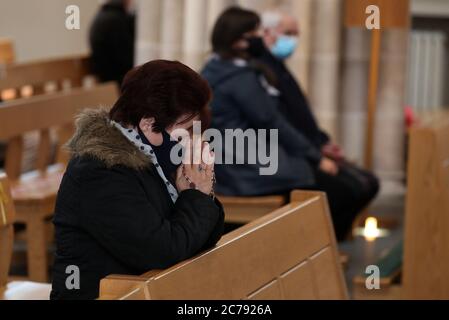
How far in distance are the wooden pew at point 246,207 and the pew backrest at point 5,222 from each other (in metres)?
1.87

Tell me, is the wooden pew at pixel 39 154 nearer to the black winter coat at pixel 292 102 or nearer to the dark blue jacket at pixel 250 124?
the dark blue jacket at pixel 250 124

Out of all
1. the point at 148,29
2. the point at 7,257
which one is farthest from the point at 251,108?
the point at 148,29

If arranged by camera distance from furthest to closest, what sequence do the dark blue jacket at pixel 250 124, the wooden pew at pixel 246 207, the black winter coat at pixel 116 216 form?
1. the wooden pew at pixel 246 207
2. the dark blue jacket at pixel 250 124
3. the black winter coat at pixel 116 216

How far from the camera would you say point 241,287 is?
2.59m

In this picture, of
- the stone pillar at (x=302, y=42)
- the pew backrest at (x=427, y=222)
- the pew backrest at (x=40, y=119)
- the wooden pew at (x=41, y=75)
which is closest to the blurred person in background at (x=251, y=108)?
the pew backrest at (x=40, y=119)

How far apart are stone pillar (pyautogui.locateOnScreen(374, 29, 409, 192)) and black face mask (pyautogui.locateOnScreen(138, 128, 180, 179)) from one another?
4.87 m

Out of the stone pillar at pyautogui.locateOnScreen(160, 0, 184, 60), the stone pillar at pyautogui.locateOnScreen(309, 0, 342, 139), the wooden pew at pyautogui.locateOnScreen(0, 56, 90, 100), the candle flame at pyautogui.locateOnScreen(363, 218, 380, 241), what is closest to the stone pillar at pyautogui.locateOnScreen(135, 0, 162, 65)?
the stone pillar at pyautogui.locateOnScreen(160, 0, 184, 60)

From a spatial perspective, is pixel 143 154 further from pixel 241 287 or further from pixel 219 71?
pixel 219 71

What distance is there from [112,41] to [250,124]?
2.71 m

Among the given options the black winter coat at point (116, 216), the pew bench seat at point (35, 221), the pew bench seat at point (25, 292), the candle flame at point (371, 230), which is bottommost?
the candle flame at point (371, 230)

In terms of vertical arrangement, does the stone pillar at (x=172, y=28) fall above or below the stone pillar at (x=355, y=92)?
above

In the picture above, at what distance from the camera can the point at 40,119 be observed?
5477mm

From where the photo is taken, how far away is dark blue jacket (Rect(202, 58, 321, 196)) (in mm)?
5141

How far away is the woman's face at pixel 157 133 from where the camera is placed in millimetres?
2678
